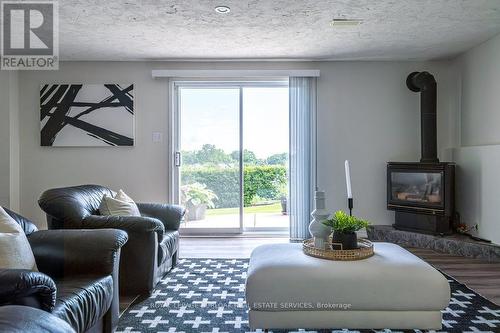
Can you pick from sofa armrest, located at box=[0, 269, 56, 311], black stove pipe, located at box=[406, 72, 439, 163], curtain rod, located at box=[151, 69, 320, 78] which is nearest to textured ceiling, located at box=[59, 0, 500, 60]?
curtain rod, located at box=[151, 69, 320, 78]

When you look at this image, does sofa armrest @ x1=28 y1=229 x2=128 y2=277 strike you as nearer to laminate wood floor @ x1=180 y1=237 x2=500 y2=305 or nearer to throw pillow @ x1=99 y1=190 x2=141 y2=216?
throw pillow @ x1=99 y1=190 x2=141 y2=216

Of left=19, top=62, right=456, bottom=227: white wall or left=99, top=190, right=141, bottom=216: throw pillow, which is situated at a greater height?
left=19, top=62, right=456, bottom=227: white wall

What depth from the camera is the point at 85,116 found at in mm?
4949

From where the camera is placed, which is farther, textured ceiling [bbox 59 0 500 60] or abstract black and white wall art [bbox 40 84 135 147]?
abstract black and white wall art [bbox 40 84 135 147]

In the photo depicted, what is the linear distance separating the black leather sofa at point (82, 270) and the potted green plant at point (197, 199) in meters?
2.93

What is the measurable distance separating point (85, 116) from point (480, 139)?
484 cm

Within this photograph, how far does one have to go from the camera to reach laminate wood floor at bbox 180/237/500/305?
9.96 ft

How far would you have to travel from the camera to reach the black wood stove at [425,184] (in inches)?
168

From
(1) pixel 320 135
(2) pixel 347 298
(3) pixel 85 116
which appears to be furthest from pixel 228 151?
(2) pixel 347 298

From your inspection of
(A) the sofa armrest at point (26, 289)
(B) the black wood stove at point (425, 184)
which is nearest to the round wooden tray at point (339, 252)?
(A) the sofa armrest at point (26, 289)

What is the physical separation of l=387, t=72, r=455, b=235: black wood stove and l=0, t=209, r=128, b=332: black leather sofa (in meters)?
3.54

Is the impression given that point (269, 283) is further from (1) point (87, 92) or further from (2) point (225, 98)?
(1) point (87, 92)

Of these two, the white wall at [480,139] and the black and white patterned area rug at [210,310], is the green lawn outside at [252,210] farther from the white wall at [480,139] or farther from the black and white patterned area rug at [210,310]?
the white wall at [480,139]

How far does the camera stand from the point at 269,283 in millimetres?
1990
